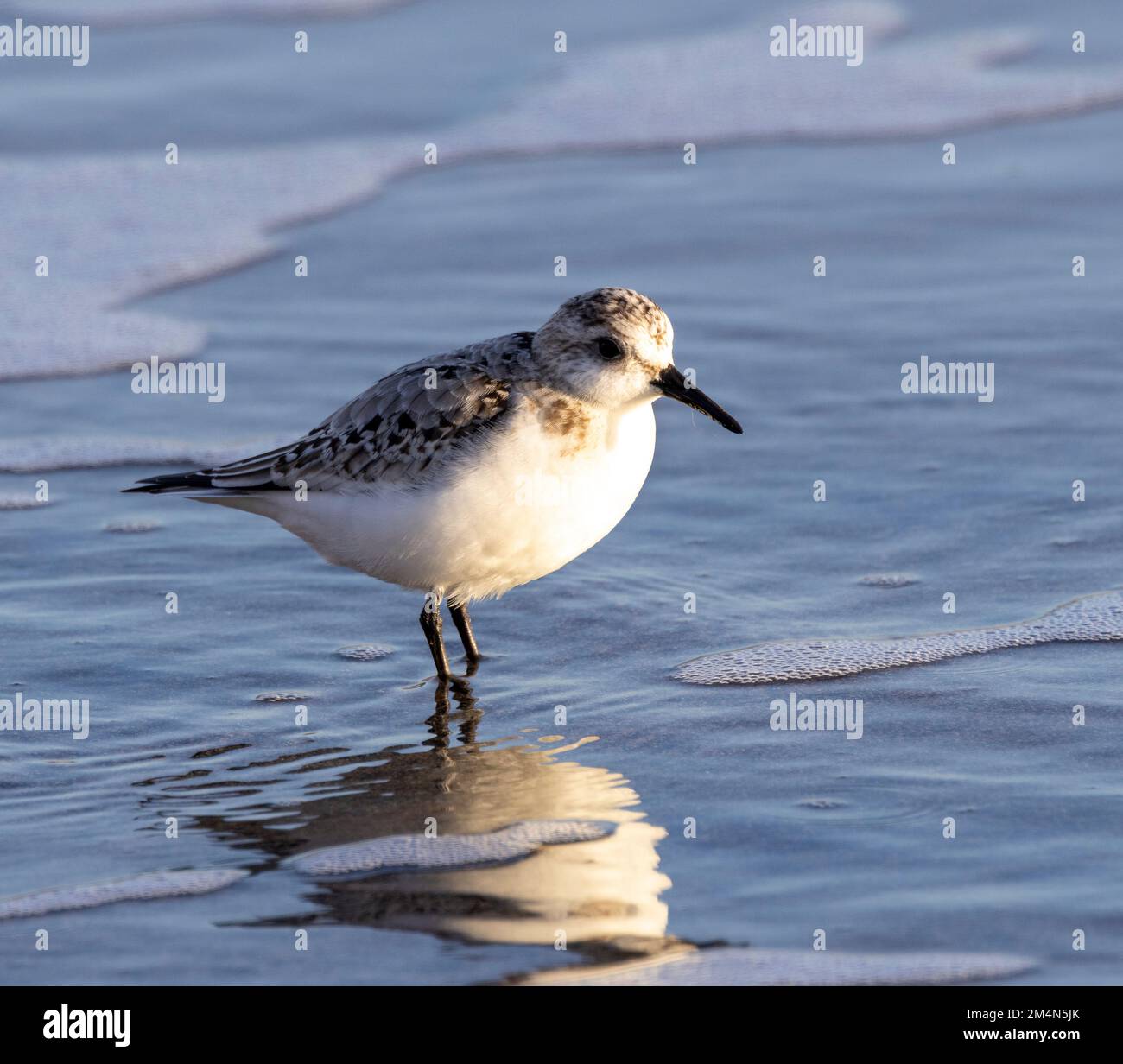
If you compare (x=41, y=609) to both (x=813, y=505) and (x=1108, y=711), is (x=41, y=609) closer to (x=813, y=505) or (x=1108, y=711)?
(x=813, y=505)

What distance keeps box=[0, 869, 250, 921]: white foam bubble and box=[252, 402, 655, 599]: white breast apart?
1.67 metres

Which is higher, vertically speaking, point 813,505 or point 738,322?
point 738,322

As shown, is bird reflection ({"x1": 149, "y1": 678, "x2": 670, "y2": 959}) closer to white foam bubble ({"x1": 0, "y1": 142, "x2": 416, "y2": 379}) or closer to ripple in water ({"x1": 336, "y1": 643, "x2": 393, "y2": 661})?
ripple in water ({"x1": 336, "y1": 643, "x2": 393, "y2": 661})

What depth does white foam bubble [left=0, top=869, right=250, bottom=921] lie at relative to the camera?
5.17m

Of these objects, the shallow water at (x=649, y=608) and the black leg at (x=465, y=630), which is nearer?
the shallow water at (x=649, y=608)

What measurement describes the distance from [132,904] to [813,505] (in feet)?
13.5

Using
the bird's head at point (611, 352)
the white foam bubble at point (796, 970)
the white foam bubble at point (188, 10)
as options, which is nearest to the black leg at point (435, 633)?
the bird's head at point (611, 352)

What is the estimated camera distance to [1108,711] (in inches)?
249

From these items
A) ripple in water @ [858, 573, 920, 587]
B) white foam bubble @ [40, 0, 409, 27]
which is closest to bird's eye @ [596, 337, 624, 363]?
ripple in water @ [858, 573, 920, 587]

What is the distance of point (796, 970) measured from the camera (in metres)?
4.81

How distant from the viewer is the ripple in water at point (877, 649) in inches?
268

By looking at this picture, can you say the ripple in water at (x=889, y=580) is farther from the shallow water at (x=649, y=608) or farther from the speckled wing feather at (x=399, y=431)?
the speckled wing feather at (x=399, y=431)

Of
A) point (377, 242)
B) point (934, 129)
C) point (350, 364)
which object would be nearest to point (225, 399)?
point (350, 364)

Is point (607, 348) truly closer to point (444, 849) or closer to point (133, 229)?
point (444, 849)
